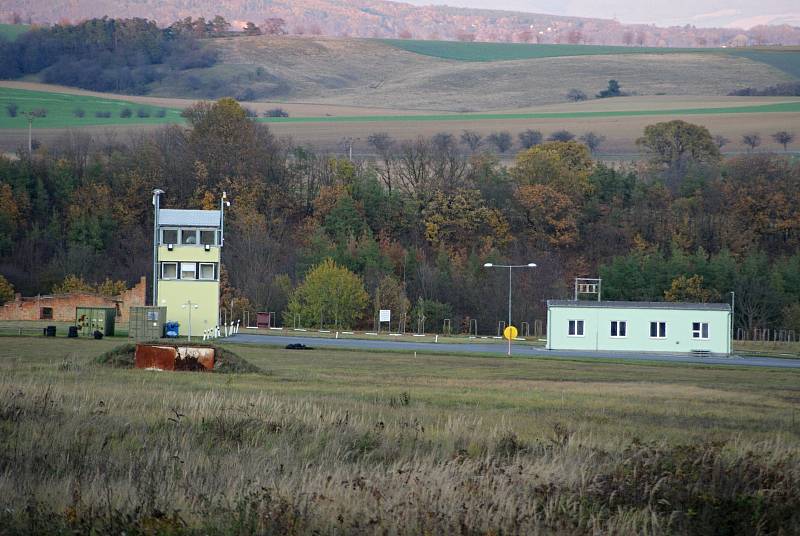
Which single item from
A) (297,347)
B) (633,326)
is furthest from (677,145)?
(297,347)

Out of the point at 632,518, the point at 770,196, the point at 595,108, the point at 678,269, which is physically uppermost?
the point at 595,108

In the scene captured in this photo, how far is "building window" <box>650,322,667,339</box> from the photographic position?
62.2 meters

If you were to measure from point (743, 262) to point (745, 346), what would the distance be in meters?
22.9

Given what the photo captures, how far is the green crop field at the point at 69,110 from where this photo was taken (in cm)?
15050

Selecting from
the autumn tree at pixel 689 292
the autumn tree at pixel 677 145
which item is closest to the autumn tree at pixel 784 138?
the autumn tree at pixel 677 145

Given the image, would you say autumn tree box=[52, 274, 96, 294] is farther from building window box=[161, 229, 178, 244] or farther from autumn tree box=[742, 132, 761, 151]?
autumn tree box=[742, 132, 761, 151]

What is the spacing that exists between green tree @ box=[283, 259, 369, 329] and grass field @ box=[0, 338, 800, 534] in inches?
2156

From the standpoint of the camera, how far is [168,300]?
62.1 meters

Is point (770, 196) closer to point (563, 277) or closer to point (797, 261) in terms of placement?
point (797, 261)

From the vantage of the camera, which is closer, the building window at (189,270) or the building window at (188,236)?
the building window at (189,270)

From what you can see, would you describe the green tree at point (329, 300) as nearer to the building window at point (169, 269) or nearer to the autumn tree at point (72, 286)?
the autumn tree at point (72, 286)

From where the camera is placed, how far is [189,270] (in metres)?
62.8

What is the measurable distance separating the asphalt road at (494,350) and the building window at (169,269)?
4.83 metres

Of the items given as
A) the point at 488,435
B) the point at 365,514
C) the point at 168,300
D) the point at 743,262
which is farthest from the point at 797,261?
the point at 365,514
